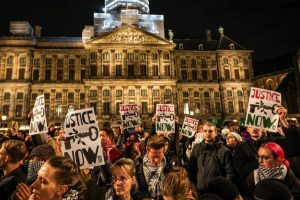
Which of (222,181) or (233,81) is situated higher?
(233,81)

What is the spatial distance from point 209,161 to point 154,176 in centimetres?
127

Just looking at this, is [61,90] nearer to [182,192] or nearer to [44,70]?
[44,70]

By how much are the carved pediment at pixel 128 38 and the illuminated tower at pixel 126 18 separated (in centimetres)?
319

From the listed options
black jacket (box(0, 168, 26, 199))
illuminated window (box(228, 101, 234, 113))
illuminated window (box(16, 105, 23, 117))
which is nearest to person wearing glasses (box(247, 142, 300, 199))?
black jacket (box(0, 168, 26, 199))

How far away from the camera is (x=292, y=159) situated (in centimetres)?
419

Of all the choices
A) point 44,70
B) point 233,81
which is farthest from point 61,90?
point 233,81

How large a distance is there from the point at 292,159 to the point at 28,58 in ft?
147

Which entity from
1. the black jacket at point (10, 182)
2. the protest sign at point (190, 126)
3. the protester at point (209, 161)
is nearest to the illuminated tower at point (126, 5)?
the protest sign at point (190, 126)

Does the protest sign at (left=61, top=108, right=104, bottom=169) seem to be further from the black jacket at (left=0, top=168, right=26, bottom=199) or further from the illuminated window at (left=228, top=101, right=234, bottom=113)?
the illuminated window at (left=228, top=101, right=234, bottom=113)

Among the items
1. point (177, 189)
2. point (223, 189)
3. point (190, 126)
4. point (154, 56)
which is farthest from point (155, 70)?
point (177, 189)

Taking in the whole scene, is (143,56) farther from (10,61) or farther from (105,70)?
(10,61)

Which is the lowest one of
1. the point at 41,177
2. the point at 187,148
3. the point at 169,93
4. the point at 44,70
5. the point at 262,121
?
the point at 187,148

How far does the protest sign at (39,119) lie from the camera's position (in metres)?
6.60

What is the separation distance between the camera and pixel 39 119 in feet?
22.1
